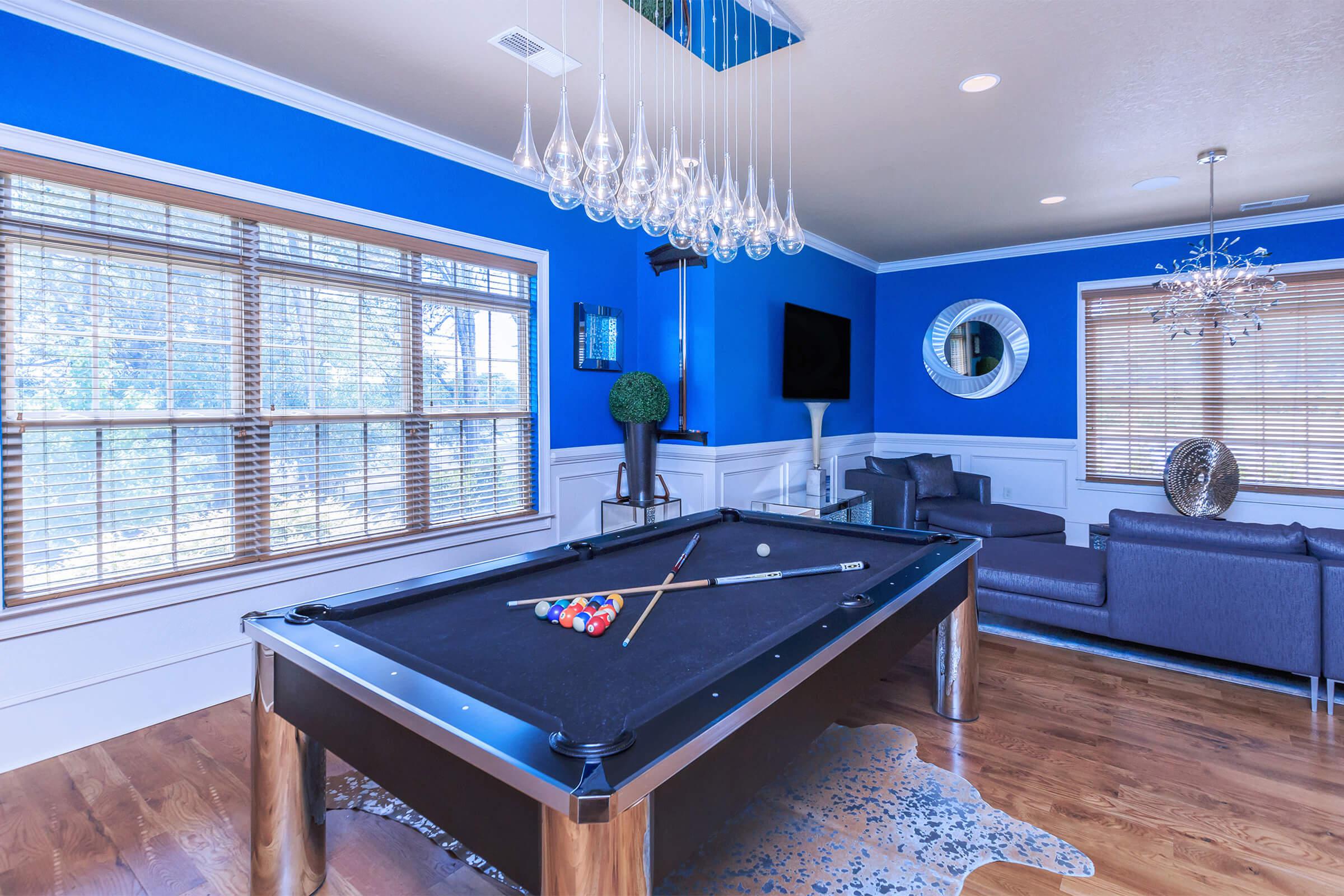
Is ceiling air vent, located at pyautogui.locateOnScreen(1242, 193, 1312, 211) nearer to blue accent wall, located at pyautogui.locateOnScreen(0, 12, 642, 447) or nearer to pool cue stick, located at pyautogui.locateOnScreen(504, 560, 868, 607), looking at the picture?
blue accent wall, located at pyautogui.locateOnScreen(0, 12, 642, 447)

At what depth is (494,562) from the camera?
2.06 metres

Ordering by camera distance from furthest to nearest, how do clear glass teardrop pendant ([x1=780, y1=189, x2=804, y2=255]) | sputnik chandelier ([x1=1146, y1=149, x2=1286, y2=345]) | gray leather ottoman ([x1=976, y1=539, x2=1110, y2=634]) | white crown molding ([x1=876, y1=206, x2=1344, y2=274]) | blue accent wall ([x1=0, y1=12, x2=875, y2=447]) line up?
white crown molding ([x1=876, y1=206, x2=1344, y2=274]) → sputnik chandelier ([x1=1146, y1=149, x2=1286, y2=345]) → gray leather ottoman ([x1=976, y1=539, x2=1110, y2=634]) → clear glass teardrop pendant ([x1=780, y1=189, x2=804, y2=255]) → blue accent wall ([x1=0, y1=12, x2=875, y2=447])

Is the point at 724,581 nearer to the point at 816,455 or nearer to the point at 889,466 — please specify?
the point at 816,455

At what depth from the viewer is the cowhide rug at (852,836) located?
1.74 m

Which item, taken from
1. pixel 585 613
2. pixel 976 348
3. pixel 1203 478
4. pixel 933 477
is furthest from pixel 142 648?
pixel 976 348

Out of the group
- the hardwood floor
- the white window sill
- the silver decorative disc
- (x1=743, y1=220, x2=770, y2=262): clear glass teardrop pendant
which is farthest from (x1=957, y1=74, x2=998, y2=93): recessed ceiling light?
the silver decorative disc

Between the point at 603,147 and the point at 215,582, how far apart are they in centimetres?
240

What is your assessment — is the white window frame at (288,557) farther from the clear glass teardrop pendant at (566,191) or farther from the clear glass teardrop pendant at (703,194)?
the clear glass teardrop pendant at (703,194)

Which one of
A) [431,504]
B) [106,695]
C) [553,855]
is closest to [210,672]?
[106,695]

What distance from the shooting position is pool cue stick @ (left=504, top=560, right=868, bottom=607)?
70.8 inches

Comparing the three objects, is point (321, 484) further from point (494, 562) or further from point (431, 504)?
point (494, 562)

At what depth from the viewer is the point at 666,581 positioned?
6.49 feet

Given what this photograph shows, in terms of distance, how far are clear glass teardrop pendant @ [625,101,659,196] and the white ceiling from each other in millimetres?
758


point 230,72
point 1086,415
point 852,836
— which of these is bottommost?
point 852,836
